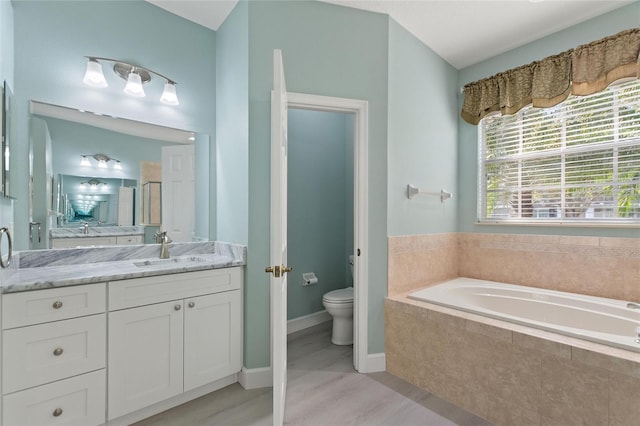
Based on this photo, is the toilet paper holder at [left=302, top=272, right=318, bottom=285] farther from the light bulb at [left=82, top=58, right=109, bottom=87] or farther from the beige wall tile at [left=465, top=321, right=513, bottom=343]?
the light bulb at [left=82, top=58, right=109, bottom=87]

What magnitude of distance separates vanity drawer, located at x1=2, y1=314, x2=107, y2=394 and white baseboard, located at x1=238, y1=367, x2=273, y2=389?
85 centimetres

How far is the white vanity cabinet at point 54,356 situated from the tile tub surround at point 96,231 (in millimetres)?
634

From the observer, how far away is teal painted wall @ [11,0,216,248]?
5.88 feet

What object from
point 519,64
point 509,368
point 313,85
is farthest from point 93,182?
point 519,64

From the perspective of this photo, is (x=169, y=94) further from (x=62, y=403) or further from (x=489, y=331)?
(x=489, y=331)

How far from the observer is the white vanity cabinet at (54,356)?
135 cm

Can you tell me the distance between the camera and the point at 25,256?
1790mm

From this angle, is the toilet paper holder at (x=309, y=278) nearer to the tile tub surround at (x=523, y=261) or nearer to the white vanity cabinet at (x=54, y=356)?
the tile tub surround at (x=523, y=261)

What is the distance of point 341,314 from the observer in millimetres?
2736

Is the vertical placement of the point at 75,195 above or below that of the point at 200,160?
below

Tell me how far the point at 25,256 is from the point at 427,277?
2851 millimetres

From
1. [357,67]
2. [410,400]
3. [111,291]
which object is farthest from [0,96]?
[410,400]

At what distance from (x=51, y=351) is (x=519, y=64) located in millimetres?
3822

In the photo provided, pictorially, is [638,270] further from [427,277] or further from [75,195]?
[75,195]
